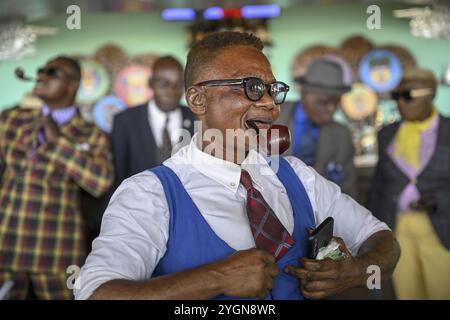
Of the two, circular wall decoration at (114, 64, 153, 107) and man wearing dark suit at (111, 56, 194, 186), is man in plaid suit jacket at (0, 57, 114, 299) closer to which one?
man wearing dark suit at (111, 56, 194, 186)

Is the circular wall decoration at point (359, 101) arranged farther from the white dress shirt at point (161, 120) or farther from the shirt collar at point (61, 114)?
the shirt collar at point (61, 114)

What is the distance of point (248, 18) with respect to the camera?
Result: 6.72 m

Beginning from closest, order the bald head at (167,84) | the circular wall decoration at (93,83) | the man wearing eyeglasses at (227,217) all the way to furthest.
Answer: the man wearing eyeglasses at (227,217) → the bald head at (167,84) → the circular wall decoration at (93,83)

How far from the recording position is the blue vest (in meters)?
1.50

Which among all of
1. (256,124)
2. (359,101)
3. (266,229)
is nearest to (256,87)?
(256,124)

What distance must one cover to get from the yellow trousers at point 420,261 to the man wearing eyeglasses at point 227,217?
4.19ft

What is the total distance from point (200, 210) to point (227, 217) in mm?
75

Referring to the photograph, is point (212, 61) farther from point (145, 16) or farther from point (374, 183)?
point (145, 16)

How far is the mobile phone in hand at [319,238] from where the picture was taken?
59.2 inches

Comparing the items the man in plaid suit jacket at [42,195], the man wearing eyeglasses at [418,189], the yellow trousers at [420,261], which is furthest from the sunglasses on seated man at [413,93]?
the man in plaid suit jacket at [42,195]

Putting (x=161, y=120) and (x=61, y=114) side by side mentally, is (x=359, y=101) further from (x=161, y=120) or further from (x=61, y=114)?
(x=61, y=114)

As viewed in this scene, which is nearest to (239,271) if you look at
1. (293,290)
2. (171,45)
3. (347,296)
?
(293,290)

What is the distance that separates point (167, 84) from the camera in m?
3.53
